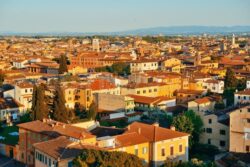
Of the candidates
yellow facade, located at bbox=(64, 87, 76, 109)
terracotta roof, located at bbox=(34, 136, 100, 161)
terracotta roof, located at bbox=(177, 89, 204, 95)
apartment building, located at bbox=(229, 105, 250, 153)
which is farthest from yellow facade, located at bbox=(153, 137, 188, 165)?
terracotta roof, located at bbox=(177, 89, 204, 95)

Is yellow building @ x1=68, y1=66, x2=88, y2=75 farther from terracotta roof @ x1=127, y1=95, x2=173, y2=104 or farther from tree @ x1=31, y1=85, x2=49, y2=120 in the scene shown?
tree @ x1=31, y1=85, x2=49, y2=120

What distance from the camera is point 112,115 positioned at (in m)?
28.6

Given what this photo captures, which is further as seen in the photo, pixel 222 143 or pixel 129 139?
pixel 222 143

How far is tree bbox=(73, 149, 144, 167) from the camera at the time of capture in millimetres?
13898

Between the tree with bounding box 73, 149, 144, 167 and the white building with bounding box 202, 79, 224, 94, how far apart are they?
89.5 ft

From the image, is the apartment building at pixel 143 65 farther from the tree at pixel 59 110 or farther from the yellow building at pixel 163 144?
the yellow building at pixel 163 144

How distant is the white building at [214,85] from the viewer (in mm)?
40688

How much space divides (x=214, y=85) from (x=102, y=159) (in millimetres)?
28350

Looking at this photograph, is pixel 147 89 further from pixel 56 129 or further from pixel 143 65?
pixel 143 65

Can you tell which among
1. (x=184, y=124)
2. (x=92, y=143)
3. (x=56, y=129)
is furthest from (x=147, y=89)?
(x=92, y=143)

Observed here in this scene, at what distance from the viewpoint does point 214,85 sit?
135 feet

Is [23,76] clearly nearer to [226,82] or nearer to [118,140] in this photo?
[226,82]

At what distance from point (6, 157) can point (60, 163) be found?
8085 millimetres

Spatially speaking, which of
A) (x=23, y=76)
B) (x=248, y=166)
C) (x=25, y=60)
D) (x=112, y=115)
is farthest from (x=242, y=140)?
(x=25, y=60)
